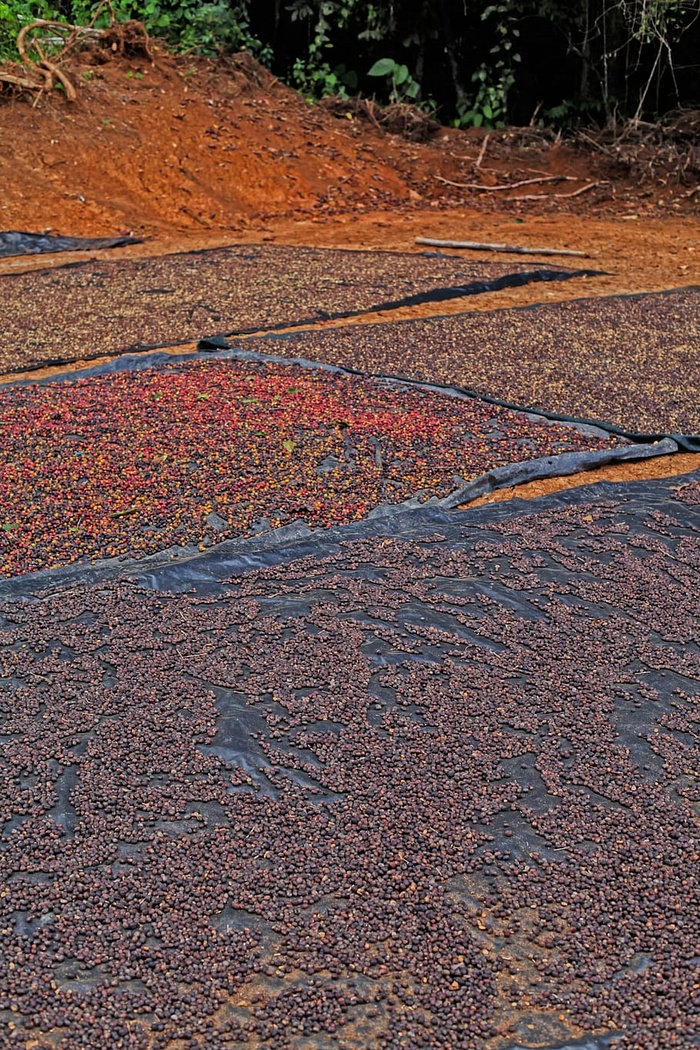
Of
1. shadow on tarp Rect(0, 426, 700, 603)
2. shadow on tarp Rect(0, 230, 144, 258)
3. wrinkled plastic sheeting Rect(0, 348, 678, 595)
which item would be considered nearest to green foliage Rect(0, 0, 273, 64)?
shadow on tarp Rect(0, 230, 144, 258)

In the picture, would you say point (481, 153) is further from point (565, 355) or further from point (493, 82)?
point (565, 355)

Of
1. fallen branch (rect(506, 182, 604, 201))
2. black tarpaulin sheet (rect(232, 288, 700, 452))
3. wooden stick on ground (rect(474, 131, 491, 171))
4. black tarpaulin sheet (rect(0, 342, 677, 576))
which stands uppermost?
wooden stick on ground (rect(474, 131, 491, 171))

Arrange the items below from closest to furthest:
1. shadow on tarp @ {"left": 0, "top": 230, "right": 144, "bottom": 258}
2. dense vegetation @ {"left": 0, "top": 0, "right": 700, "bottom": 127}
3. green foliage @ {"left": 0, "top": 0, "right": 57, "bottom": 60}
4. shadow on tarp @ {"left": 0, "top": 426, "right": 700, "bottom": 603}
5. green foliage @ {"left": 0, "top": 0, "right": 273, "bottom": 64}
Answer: shadow on tarp @ {"left": 0, "top": 426, "right": 700, "bottom": 603} < shadow on tarp @ {"left": 0, "top": 230, "right": 144, "bottom": 258} < green foliage @ {"left": 0, "top": 0, "right": 57, "bottom": 60} < green foliage @ {"left": 0, "top": 0, "right": 273, "bottom": 64} < dense vegetation @ {"left": 0, "top": 0, "right": 700, "bottom": 127}

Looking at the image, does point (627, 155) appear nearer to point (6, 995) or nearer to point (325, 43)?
point (325, 43)

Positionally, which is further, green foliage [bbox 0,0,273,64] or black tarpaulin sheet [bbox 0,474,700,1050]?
green foliage [bbox 0,0,273,64]

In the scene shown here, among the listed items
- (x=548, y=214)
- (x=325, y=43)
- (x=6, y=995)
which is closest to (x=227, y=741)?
(x=6, y=995)

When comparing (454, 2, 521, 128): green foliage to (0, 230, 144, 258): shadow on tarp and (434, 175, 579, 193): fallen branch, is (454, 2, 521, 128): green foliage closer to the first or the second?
(434, 175, 579, 193): fallen branch

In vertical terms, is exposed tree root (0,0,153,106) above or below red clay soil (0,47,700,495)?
above
